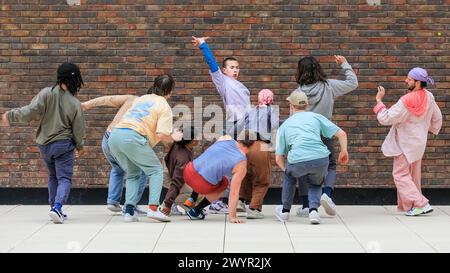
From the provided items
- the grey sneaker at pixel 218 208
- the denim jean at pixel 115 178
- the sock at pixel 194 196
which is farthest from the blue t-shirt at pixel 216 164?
the grey sneaker at pixel 218 208

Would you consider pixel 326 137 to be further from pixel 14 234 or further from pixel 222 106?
pixel 14 234

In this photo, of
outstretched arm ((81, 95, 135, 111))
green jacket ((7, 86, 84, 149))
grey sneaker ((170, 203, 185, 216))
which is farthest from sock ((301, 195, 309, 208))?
green jacket ((7, 86, 84, 149))

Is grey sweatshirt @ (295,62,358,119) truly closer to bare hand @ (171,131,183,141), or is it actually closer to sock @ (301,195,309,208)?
sock @ (301,195,309,208)

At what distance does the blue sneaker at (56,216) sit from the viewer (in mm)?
9383

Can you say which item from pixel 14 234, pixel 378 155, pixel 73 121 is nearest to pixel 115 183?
pixel 73 121

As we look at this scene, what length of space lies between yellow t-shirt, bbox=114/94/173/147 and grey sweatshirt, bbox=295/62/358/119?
142cm

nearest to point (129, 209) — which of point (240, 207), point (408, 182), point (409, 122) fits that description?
point (240, 207)

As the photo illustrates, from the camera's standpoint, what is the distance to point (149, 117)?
953 cm

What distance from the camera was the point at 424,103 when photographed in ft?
33.8

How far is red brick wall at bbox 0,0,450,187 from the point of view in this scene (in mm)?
11383

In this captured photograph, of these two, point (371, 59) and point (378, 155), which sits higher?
point (371, 59)

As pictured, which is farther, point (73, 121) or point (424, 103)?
point (424, 103)

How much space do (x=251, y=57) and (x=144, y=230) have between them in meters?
3.14

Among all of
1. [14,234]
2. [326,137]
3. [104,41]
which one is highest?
[104,41]
